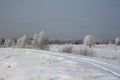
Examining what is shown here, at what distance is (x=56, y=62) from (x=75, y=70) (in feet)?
11.7

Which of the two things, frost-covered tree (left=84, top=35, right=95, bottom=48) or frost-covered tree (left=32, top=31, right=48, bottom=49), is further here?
frost-covered tree (left=84, top=35, right=95, bottom=48)

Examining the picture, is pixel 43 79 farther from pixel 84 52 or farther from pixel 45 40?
pixel 45 40

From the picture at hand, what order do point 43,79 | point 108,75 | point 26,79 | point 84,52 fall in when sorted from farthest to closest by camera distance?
point 84,52 → point 26,79 → point 43,79 → point 108,75

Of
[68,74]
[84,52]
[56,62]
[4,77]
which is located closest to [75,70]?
[68,74]

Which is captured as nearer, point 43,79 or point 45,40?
point 43,79

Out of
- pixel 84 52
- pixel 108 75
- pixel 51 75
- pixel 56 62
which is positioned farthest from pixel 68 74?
pixel 84 52

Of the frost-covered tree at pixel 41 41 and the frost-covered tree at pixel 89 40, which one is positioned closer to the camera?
the frost-covered tree at pixel 41 41

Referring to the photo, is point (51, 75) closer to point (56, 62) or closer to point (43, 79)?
point (43, 79)

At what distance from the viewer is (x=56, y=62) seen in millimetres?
18172

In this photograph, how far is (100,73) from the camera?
44.4 feet

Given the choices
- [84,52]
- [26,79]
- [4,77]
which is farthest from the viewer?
[84,52]

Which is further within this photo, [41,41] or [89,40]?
[89,40]

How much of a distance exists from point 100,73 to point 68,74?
1.55 m

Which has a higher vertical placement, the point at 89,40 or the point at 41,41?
the point at 89,40
